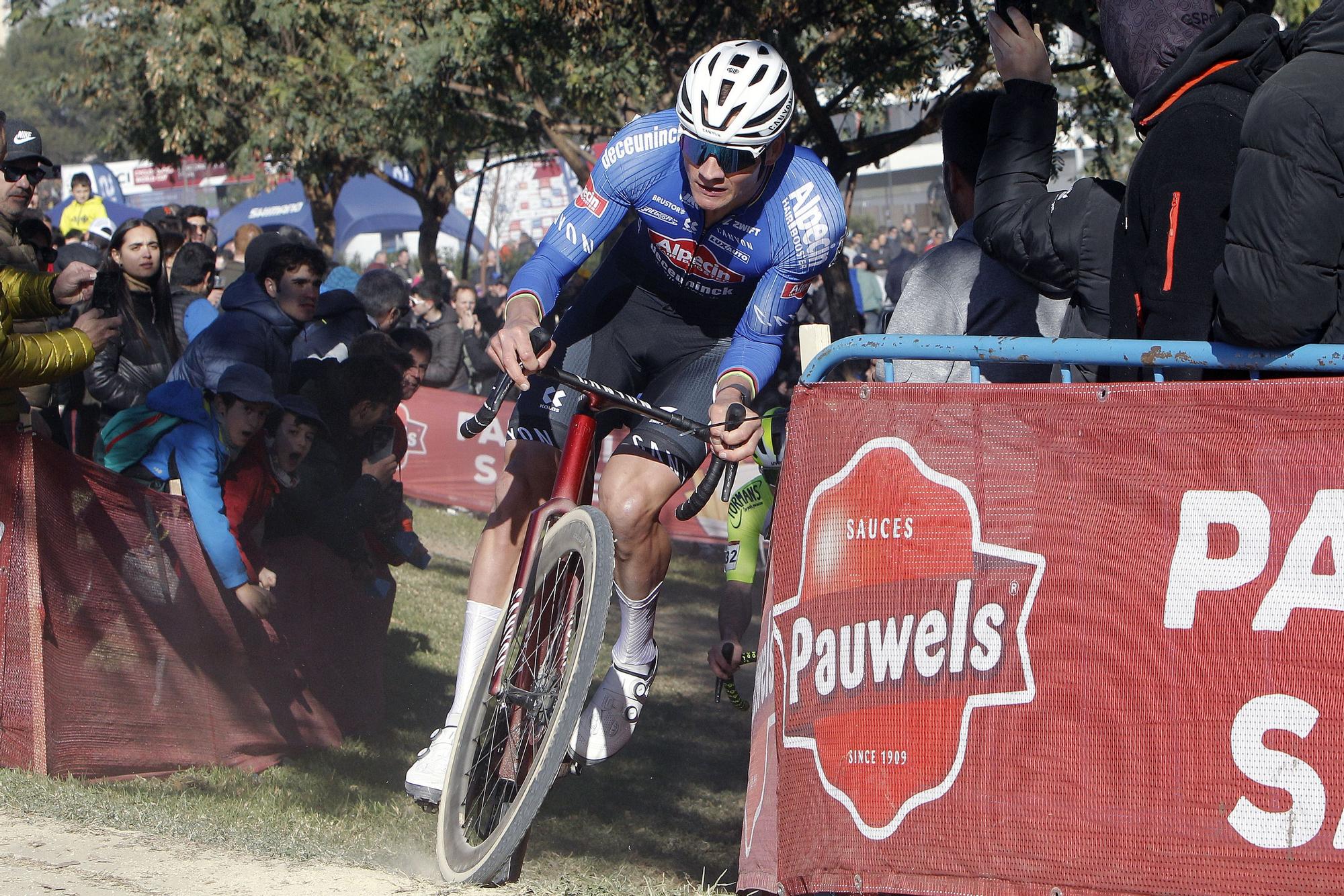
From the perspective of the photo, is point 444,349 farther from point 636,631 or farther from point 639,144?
point 636,631

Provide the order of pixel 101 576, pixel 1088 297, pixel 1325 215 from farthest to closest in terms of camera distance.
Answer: pixel 101 576 < pixel 1088 297 < pixel 1325 215

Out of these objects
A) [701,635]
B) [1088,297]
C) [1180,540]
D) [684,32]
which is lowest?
[701,635]

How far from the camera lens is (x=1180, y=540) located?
9.57 ft

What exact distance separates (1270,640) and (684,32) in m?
7.67

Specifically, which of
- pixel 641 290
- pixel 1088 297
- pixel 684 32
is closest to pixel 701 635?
pixel 684 32

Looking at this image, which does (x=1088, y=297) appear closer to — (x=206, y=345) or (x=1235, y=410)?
(x=1235, y=410)

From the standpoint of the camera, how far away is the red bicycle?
3.87m

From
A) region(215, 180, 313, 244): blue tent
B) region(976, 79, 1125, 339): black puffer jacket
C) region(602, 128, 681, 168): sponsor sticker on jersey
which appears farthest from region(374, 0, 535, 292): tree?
region(215, 180, 313, 244): blue tent

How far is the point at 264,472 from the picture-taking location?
6.17m

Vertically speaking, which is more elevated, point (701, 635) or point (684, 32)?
point (684, 32)

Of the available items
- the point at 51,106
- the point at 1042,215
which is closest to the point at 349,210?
the point at 1042,215

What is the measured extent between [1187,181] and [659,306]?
196 cm

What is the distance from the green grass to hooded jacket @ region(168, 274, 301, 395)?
176 cm

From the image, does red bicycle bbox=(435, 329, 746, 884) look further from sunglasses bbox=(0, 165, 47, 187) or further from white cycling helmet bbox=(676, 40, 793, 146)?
sunglasses bbox=(0, 165, 47, 187)
